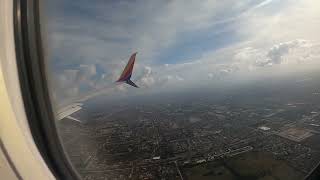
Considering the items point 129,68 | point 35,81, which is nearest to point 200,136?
point 129,68

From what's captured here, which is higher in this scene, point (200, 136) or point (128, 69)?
point (128, 69)

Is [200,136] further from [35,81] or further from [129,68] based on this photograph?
[35,81]

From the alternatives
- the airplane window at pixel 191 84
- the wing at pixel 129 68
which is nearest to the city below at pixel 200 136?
the airplane window at pixel 191 84

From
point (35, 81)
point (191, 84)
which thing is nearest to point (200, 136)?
point (191, 84)

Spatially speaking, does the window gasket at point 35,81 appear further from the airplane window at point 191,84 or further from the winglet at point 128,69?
the winglet at point 128,69

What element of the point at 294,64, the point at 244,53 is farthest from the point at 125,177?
the point at 294,64

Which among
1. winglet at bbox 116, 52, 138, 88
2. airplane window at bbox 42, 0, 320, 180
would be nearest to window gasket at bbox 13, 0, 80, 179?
airplane window at bbox 42, 0, 320, 180

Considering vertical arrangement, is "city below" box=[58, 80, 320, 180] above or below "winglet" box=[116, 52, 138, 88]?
below

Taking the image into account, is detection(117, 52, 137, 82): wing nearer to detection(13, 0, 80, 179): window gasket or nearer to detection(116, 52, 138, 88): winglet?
detection(116, 52, 138, 88): winglet
